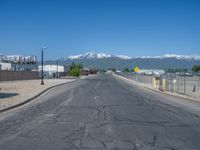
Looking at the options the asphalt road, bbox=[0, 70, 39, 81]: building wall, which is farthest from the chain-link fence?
bbox=[0, 70, 39, 81]: building wall

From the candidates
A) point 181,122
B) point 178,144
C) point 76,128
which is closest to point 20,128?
point 76,128

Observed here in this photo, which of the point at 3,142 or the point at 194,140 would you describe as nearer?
the point at 3,142

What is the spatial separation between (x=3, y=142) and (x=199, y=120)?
8411 mm

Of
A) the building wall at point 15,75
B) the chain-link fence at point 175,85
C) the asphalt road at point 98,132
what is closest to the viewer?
the asphalt road at point 98,132

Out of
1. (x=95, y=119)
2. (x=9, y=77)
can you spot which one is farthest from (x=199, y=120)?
(x=9, y=77)

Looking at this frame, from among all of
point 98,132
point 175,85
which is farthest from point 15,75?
point 98,132

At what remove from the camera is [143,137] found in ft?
32.5

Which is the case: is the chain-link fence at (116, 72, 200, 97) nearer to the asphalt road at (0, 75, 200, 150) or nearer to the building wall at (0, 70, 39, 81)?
the asphalt road at (0, 75, 200, 150)

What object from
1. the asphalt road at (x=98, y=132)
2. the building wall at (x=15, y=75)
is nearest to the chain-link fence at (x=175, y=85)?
the asphalt road at (x=98, y=132)

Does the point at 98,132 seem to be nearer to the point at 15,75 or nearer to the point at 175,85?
the point at 175,85

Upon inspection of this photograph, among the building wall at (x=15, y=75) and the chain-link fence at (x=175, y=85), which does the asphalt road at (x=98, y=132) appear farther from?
the building wall at (x=15, y=75)

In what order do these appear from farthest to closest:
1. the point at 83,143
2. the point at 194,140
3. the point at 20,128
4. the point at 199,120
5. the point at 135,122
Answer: the point at 199,120 → the point at 135,122 → the point at 20,128 → the point at 194,140 → the point at 83,143

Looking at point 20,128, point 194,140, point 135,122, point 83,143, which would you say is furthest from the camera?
point 135,122

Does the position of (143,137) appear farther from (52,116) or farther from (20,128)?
(52,116)
